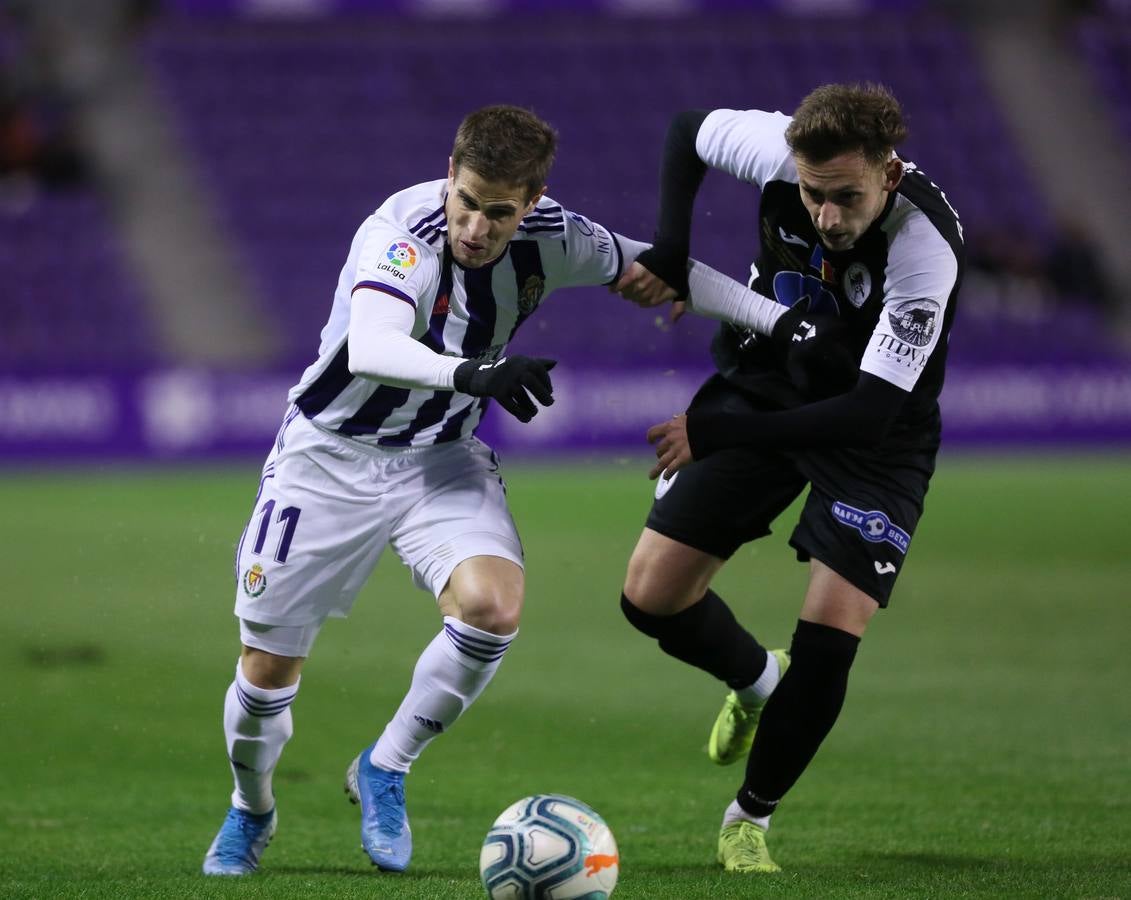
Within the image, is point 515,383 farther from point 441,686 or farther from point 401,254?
point 441,686

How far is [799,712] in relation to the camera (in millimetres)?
4695

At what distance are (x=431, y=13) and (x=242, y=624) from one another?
657 inches

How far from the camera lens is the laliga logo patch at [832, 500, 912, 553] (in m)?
4.71

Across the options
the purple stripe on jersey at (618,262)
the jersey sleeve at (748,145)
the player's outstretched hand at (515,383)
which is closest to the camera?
the player's outstretched hand at (515,383)

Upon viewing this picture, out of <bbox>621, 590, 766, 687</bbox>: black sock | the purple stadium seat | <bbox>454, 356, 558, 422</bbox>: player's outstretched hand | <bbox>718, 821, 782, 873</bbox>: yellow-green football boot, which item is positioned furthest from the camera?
the purple stadium seat

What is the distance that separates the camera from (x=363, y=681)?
7477mm

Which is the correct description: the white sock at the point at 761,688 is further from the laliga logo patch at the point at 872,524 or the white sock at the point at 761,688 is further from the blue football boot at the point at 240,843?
the blue football boot at the point at 240,843

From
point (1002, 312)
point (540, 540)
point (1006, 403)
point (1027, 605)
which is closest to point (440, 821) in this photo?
point (1027, 605)

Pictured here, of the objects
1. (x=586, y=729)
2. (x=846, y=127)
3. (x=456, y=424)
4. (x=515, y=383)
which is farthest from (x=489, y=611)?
(x=586, y=729)

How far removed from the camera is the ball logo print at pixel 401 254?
14.8 feet

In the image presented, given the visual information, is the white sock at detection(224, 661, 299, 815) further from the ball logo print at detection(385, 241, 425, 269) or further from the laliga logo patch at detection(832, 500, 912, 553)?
the laliga logo patch at detection(832, 500, 912, 553)

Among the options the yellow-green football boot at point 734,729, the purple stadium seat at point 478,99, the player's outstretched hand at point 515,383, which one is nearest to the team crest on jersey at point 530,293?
the player's outstretched hand at point 515,383

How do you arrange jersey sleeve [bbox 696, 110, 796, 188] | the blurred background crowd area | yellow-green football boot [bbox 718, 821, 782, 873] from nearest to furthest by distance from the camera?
yellow-green football boot [bbox 718, 821, 782, 873]
jersey sleeve [bbox 696, 110, 796, 188]
the blurred background crowd area

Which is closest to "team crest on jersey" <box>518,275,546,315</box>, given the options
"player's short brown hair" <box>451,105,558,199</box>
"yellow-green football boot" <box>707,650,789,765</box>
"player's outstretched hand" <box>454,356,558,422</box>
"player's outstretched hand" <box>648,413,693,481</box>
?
"player's short brown hair" <box>451,105,558,199</box>
